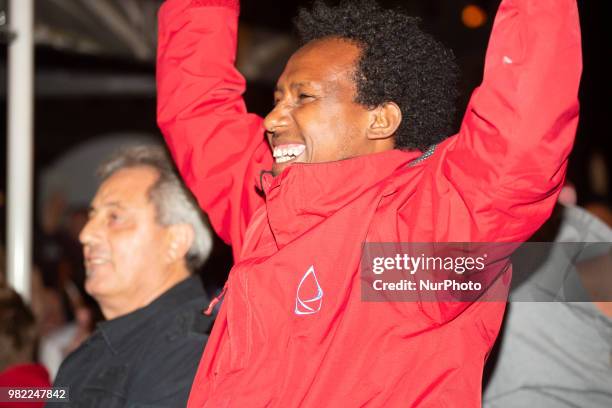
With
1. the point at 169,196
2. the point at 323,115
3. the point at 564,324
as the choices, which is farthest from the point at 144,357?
the point at 564,324

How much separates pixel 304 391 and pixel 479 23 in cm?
444

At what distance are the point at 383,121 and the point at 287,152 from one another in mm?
212

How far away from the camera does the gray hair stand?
242 centimetres

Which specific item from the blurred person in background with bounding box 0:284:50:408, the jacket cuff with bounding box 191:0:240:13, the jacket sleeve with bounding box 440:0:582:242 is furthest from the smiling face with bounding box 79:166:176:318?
the jacket sleeve with bounding box 440:0:582:242

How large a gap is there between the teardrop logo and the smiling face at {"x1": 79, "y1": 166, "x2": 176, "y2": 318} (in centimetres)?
101

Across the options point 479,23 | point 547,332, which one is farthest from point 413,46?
point 479,23

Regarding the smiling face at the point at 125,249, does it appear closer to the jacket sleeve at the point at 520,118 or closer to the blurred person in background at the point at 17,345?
the blurred person in background at the point at 17,345

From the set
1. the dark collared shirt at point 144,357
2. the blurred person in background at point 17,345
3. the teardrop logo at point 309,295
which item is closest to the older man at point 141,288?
the dark collared shirt at point 144,357

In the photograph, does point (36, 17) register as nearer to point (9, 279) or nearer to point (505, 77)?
point (9, 279)

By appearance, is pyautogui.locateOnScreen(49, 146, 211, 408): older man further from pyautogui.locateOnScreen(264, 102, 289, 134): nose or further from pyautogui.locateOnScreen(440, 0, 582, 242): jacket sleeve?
pyautogui.locateOnScreen(440, 0, 582, 242): jacket sleeve

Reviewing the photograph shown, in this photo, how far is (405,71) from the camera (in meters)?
1.71

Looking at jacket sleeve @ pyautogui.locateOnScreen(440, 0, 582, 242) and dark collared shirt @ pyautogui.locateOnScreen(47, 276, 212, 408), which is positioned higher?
jacket sleeve @ pyautogui.locateOnScreen(440, 0, 582, 242)

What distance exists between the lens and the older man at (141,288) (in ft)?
6.56

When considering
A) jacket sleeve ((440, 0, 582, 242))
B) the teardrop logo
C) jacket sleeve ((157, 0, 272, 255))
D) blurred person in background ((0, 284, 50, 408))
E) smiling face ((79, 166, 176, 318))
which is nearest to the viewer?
jacket sleeve ((440, 0, 582, 242))
